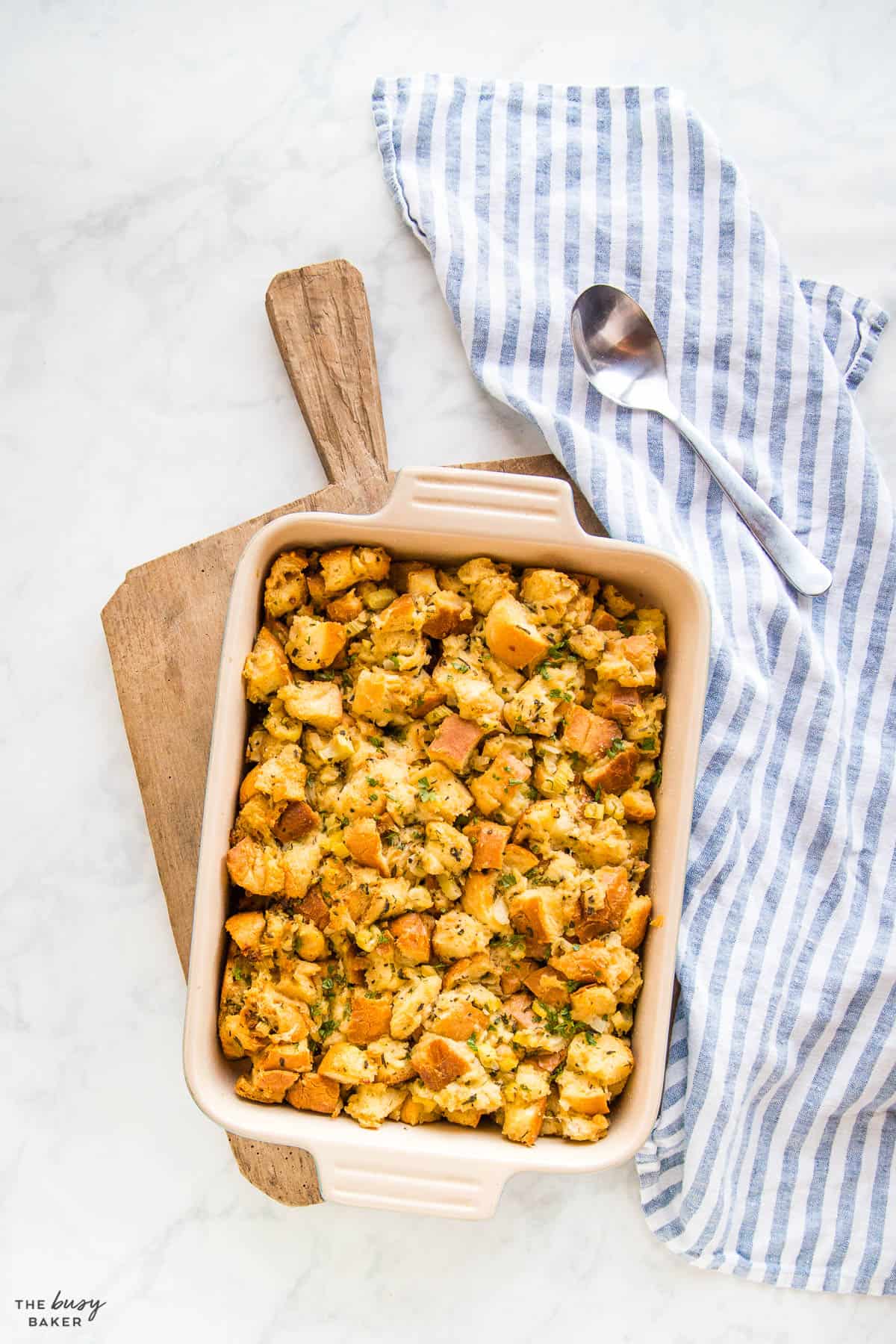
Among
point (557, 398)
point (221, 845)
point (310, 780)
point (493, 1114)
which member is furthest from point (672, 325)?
point (493, 1114)

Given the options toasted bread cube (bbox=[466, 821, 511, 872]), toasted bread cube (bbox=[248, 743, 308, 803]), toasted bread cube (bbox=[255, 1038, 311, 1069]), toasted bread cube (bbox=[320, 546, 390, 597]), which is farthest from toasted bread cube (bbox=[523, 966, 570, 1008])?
toasted bread cube (bbox=[320, 546, 390, 597])

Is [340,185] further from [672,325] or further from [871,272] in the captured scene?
[871,272]

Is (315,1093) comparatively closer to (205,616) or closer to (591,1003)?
(591,1003)

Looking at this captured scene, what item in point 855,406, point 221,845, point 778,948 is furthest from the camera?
point 855,406

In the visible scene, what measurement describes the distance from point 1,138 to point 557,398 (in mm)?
1424

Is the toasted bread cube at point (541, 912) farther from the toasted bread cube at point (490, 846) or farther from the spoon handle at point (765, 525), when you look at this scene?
the spoon handle at point (765, 525)

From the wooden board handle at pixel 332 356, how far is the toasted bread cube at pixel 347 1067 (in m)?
1.17

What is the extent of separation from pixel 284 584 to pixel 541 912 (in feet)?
2.50

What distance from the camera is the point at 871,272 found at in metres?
2.49

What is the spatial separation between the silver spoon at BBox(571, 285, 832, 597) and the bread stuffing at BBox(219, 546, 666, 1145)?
16.2 inches

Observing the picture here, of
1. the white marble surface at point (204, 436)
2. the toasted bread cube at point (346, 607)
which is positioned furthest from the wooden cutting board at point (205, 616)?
the toasted bread cube at point (346, 607)

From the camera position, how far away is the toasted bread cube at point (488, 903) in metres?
2.03

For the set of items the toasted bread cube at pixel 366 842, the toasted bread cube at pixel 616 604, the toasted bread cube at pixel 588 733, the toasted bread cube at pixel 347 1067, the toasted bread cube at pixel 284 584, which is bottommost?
the toasted bread cube at pixel 347 1067

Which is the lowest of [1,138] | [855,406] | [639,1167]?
[639,1167]
